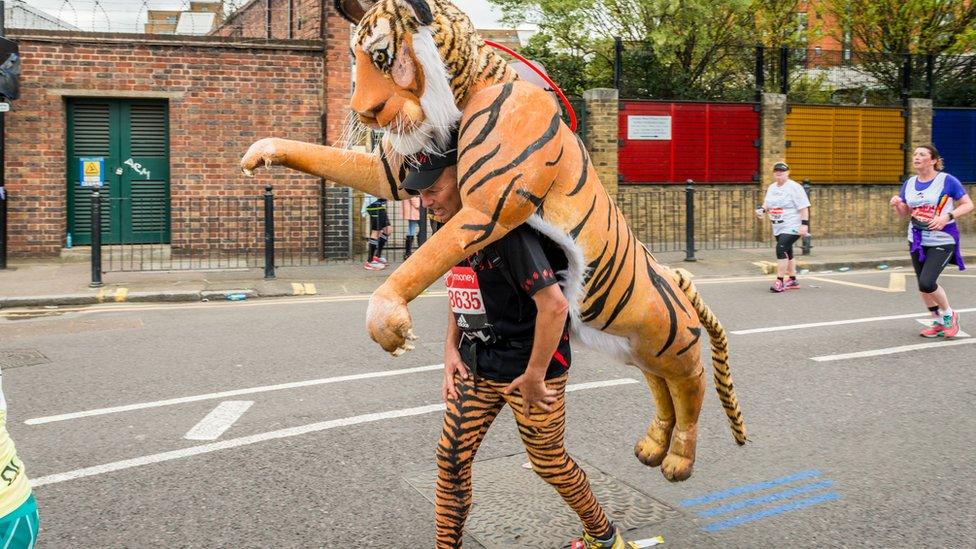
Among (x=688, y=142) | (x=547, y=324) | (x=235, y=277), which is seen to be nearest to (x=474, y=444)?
(x=547, y=324)

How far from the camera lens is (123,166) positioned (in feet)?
47.2

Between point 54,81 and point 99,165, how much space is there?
1.48 m

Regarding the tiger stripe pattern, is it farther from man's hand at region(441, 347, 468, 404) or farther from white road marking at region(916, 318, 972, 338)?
white road marking at region(916, 318, 972, 338)

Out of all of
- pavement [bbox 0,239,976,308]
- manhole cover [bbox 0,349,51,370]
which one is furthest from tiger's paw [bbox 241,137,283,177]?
pavement [bbox 0,239,976,308]

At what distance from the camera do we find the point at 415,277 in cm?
245

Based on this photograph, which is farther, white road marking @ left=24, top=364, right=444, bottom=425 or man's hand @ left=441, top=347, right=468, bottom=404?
white road marking @ left=24, top=364, right=444, bottom=425

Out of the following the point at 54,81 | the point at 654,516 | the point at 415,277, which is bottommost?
the point at 654,516

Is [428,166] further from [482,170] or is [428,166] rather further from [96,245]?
[96,245]

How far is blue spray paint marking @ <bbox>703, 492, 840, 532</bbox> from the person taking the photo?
3918 mm

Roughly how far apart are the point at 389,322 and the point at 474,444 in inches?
35.1

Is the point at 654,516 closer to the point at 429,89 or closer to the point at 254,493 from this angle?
the point at 254,493

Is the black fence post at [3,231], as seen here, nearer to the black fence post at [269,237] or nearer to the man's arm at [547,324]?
the black fence post at [269,237]

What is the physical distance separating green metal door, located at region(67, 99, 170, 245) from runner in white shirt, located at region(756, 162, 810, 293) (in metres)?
9.77

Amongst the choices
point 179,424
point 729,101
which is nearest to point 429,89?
point 179,424
